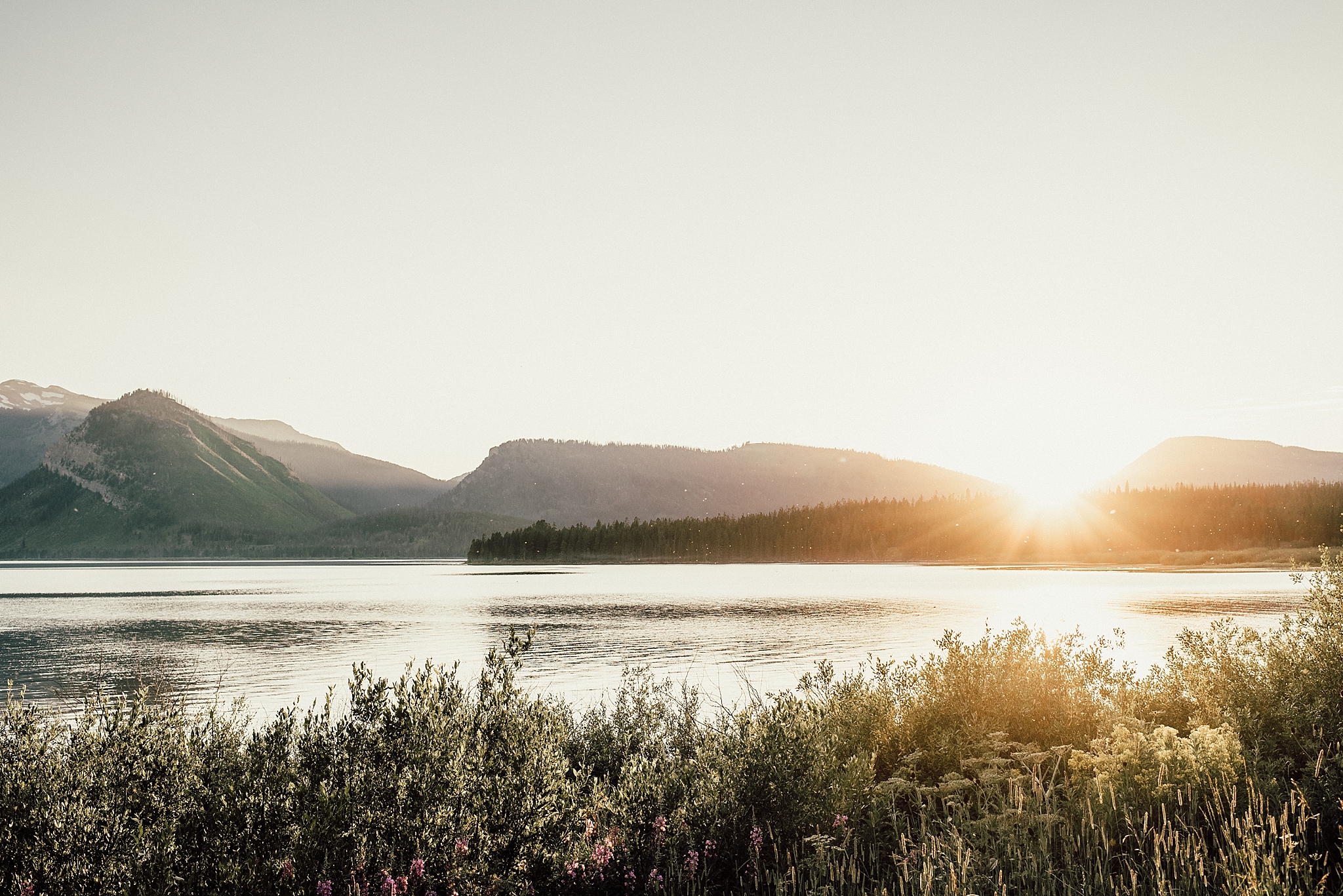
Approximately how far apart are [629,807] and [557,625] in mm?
39675

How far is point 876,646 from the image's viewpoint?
37000mm

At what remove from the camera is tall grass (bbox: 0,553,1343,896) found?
27.1 feet

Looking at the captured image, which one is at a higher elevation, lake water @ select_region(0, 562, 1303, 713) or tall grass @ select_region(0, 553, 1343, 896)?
tall grass @ select_region(0, 553, 1343, 896)

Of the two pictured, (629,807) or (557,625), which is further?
(557,625)

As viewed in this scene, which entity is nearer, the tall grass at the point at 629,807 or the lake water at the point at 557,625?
the tall grass at the point at 629,807

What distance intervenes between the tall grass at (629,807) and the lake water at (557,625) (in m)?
2.98

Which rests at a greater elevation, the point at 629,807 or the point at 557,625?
the point at 629,807

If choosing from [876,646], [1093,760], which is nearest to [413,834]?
[1093,760]

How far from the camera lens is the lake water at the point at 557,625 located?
29953 millimetres

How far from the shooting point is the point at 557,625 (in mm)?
49219

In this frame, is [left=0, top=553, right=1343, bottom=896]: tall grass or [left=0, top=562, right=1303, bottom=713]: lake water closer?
[left=0, top=553, right=1343, bottom=896]: tall grass

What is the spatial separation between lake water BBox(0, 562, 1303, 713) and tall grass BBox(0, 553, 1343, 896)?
298cm

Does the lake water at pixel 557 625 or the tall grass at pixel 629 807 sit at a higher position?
the tall grass at pixel 629 807

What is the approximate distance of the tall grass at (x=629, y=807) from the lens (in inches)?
325
